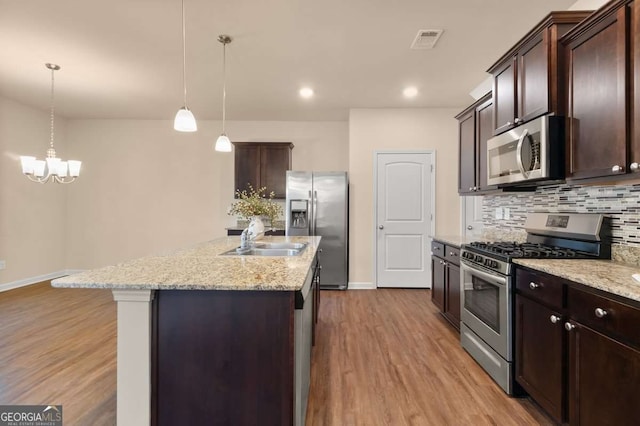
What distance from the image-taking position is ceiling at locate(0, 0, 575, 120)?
7.90 ft

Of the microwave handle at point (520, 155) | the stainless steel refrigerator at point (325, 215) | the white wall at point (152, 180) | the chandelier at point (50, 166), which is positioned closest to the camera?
the microwave handle at point (520, 155)

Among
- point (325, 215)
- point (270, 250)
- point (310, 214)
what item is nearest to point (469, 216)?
point (325, 215)

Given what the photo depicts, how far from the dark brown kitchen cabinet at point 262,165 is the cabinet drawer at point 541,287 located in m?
3.75

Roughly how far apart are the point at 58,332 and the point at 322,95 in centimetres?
393

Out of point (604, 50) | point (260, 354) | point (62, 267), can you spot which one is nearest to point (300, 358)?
point (260, 354)

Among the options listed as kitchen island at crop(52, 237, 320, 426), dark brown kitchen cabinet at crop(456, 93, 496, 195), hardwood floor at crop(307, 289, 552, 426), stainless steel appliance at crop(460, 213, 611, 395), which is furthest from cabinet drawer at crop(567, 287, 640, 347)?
dark brown kitchen cabinet at crop(456, 93, 496, 195)

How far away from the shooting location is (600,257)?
191cm

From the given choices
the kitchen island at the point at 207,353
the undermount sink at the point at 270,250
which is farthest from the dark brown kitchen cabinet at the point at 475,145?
the kitchen island at the point at 207,353

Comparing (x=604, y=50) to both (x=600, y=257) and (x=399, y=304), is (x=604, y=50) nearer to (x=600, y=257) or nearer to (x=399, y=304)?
(x=600, y=257)

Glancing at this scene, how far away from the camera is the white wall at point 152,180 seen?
5453 mm

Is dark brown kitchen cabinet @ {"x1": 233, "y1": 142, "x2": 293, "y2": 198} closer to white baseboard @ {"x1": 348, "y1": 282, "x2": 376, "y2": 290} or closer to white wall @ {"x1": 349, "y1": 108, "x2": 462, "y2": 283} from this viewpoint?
white wall @ {"x1": 349, "y1": 108, "x2": 462, "y2": 283}

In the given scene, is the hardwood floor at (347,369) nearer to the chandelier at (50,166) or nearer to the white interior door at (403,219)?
the white interior door at (403,219)

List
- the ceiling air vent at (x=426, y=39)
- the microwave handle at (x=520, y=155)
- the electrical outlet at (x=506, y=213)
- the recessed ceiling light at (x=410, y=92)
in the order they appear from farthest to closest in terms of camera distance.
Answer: the recessed ceiling light at (x=410, y=92) < the electrical outlet at (x=506, y=213) < the ceiling air vent at (x=426, y=39) < the microwave handle at (x=520, y=155)

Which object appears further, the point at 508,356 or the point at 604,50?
the point at 508,356
